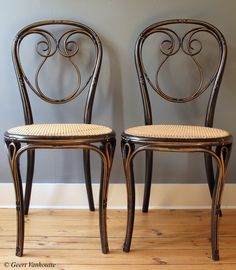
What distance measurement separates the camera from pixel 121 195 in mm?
2029

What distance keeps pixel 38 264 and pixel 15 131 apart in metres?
0.51

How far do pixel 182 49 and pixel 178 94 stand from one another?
0.79 feet

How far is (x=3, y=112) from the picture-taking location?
6.50 ft

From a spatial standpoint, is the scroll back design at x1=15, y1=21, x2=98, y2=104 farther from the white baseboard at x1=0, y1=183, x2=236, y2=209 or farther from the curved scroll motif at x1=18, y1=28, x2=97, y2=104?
the white baseboard at x1=0, y1=183, x2=236, y2=209

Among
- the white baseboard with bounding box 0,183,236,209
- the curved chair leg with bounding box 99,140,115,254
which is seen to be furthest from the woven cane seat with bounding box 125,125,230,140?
the white baseboard with bounding box 0,183,236,209

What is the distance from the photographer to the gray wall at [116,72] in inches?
75.0

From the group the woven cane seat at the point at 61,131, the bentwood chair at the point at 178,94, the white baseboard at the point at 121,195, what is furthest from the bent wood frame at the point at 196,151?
the white baseboard at the point at 121,195

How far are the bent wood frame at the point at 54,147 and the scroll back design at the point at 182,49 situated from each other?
482 millimetres

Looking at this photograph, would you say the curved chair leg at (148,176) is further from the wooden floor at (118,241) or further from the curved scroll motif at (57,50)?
the curved scroll motif at (57,50)

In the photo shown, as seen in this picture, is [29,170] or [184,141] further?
[29,170]

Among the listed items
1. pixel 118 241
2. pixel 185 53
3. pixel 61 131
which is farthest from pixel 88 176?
pixel 185 53

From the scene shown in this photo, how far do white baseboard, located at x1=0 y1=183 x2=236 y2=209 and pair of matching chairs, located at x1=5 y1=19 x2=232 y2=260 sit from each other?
10 cm

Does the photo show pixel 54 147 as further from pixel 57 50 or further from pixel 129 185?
pixel 57 50

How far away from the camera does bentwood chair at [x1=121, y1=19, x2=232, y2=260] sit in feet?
4.74
